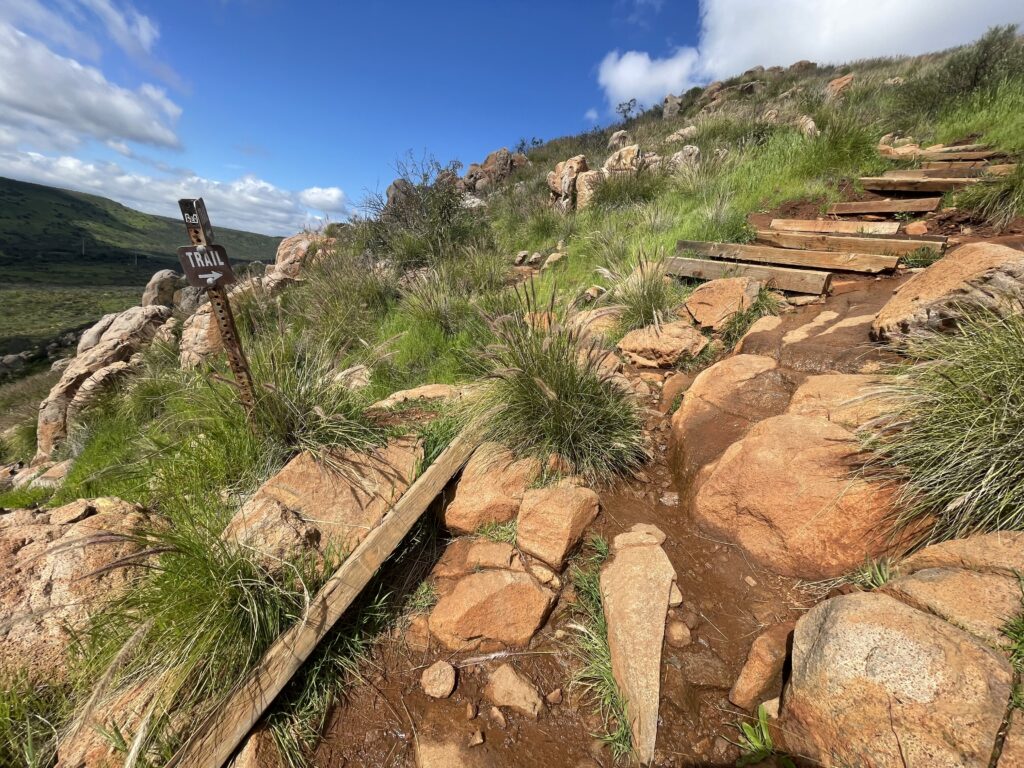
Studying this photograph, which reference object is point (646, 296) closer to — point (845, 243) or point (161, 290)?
point (845, 243)

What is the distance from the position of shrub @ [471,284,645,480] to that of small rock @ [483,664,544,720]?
48.0 inches

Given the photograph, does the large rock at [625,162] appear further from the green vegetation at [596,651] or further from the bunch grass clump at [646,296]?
the green vegetation at [596,651]

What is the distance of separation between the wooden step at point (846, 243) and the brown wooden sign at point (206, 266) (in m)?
5.69

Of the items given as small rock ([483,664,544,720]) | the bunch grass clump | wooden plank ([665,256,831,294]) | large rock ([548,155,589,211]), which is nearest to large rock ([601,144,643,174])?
large rock ([548,155,589,211])

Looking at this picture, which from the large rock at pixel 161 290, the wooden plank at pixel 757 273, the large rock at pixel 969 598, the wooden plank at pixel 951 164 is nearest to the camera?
the large rock at pixel 969 598

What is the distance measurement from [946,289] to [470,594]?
11.5 feet

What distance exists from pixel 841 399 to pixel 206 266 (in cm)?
384

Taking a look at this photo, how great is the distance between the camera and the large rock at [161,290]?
37.3ft

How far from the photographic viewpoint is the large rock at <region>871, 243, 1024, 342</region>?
2381mm

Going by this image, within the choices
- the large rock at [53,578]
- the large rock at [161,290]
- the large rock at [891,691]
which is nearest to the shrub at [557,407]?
the large rock at [891,691]

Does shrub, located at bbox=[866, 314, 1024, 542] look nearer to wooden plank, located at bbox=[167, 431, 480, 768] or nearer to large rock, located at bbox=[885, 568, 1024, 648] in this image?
large rock, located at bbox=[885, 568, 1024, 648]

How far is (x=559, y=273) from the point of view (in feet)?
23.6

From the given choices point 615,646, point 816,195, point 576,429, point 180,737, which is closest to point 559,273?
point 816,195

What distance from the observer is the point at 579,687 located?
79.5 inches
